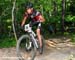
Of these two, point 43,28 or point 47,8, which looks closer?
point 47,8


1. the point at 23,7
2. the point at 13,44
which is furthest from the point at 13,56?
the point at 23,7

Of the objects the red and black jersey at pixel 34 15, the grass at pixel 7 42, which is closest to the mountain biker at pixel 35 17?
the red and black jersey at pixel 34 15

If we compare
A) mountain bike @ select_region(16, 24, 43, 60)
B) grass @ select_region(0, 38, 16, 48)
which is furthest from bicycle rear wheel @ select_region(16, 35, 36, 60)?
grass @ select_region(0, 38, 16, 48)

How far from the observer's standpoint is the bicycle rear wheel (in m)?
8.11

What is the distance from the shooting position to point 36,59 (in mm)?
→ 8391

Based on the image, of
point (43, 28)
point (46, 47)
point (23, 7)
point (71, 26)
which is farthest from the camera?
point (71, 26)

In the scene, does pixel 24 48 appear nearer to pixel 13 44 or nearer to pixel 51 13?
pixel 13 44

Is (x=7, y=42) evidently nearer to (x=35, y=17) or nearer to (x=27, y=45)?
(x=27, y=45)

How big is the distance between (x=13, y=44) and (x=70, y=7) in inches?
143

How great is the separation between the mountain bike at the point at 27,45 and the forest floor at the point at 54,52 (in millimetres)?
331

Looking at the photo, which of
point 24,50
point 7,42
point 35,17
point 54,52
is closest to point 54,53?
point 54,52

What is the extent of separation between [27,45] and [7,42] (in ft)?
6.70

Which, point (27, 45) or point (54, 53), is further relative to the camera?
point (54, 53)

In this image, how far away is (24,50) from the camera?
8453mm
